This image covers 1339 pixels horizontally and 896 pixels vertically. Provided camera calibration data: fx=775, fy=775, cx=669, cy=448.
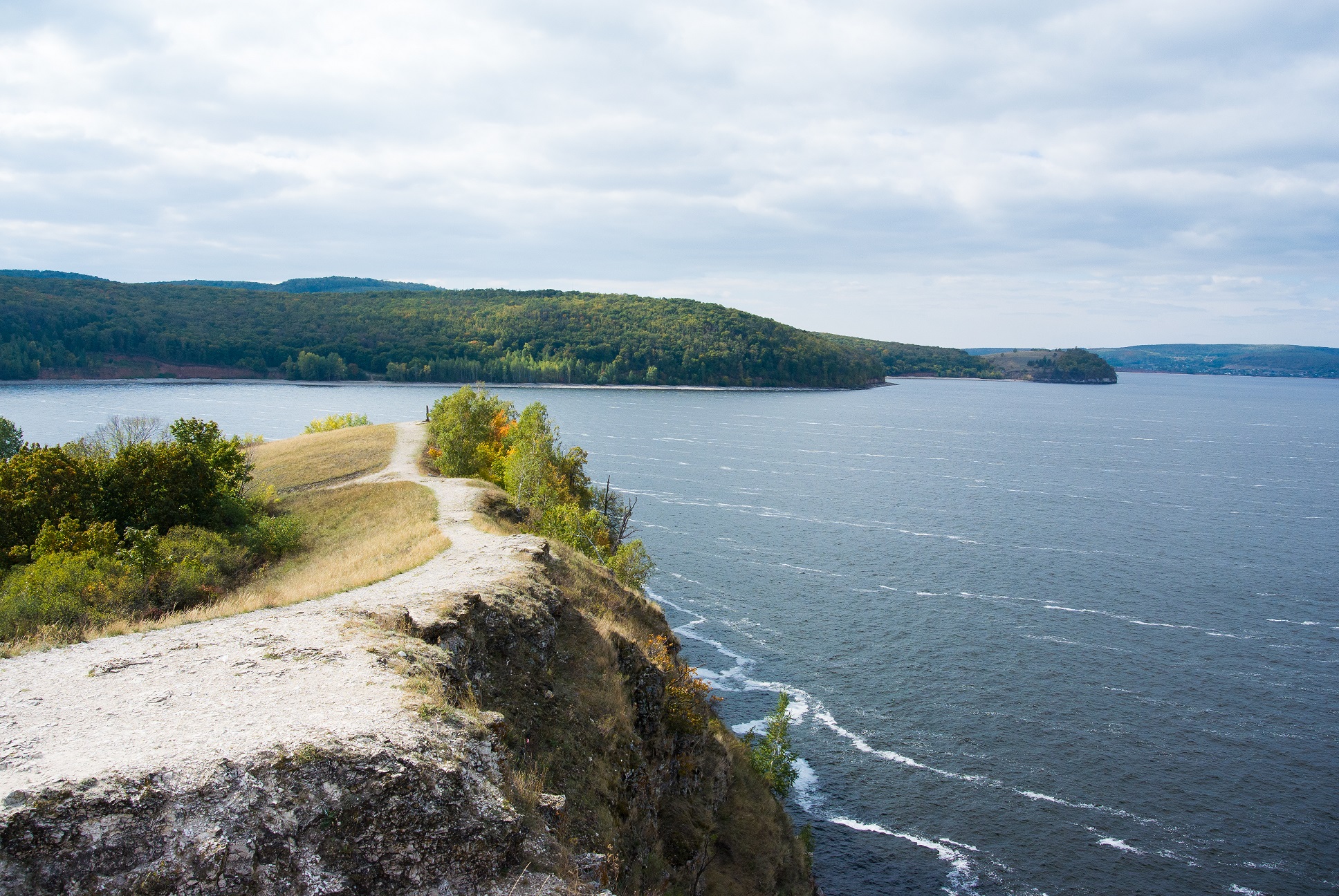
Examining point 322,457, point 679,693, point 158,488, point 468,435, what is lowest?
point 679,693

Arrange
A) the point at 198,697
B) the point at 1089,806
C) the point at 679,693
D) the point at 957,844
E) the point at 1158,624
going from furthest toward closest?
the point at 1158,624 → the point at 1089,806 → the point at 957,844 → the point at 679,693 → the point at 198,697

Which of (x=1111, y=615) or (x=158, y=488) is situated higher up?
(x=158, y=488)

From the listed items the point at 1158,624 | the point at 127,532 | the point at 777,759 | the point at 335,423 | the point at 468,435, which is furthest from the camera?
the point at 335,423

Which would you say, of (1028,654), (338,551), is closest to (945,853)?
(1028,654)

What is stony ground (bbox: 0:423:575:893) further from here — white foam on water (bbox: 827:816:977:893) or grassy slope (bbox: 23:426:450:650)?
white foam on water (bbox: 827:816:977:893)

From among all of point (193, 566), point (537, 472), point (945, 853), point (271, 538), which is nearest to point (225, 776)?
point (193, 566)

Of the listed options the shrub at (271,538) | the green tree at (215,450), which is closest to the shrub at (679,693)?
the shrub at (271,538)

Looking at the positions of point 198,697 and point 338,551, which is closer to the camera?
point 198,697

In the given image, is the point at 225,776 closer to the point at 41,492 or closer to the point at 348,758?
the point at 348,758

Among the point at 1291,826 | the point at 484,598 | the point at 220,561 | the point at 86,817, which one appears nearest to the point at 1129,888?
the point at 1291,826

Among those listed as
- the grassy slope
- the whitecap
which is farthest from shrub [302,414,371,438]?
the whitecap
